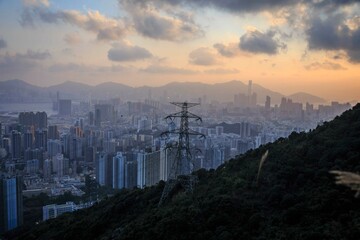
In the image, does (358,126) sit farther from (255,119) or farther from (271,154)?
(255,119)

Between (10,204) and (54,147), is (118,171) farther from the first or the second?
(54,147)

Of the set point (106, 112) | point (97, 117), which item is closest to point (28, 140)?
point (97, 117)

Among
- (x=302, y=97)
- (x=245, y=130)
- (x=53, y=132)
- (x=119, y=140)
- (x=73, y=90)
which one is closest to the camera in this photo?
(x=119, y=140)

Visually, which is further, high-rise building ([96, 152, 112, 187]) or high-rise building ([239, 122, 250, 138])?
high-rise building ([239, 122, 250, 138])

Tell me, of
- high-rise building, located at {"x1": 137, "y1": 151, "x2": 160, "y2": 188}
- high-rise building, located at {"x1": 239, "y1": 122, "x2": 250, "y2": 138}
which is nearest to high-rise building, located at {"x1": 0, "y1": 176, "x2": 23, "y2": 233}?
high-rise building, located at {"x1": 137, "y1": 151, "x2": 160, "y2": 188}

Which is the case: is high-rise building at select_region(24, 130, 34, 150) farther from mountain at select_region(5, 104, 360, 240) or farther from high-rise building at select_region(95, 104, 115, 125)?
mountain at select_region(5, 104, 360, 240)

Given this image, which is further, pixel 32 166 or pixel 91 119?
pixel 91 119

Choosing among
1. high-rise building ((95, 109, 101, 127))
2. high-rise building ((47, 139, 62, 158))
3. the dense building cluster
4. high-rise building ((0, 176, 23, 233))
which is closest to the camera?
high-rise building ((0, 176, 23, 233))

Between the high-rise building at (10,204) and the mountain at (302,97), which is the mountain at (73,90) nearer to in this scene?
the mountain at (302,97)
